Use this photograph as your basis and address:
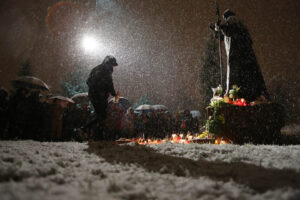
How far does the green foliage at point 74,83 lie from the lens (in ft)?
120

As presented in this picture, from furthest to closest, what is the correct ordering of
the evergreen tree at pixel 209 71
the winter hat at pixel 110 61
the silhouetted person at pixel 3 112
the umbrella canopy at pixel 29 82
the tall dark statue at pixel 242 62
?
1. the evergreen tree at pixel 209 71
2. the umbrella canopy at pixel 29 82
3. the tall dark statue at pixel 242 62
4. the silhouetted person at pixel 3 112
5. the winter hat at pixel 110 61

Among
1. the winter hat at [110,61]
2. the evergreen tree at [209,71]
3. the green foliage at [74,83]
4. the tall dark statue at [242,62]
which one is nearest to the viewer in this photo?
the winter hat at [110,61]

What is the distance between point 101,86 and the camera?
6.82 m

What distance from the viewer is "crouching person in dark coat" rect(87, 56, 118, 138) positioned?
6.76m

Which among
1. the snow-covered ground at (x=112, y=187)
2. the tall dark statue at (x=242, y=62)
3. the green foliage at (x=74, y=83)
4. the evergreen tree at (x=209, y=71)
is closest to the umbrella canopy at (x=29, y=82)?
the tall dark statue at (x=242, y=62)

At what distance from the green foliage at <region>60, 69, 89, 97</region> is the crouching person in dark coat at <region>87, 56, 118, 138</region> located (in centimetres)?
3140

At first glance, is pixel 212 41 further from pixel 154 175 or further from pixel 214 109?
pixel 154 175

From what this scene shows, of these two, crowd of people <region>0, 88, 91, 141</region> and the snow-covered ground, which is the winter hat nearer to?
crowd of people <region>0, 88, 91, 141</region>

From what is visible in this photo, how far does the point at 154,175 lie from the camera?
241 centimetres

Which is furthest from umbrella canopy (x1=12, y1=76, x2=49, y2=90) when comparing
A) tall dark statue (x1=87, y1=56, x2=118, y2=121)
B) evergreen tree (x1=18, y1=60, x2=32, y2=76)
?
evergreen tree (x1=18, y1=60, x2=32, y2=76)

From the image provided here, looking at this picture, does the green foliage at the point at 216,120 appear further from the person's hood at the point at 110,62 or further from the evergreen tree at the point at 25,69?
the evergreen tree at the point at 25,69

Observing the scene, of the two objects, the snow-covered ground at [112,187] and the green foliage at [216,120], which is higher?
the green foliage at [216,120]

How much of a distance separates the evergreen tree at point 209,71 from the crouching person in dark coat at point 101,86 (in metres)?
23.4

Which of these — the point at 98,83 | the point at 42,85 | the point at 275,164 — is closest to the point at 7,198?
the point at 275,164
